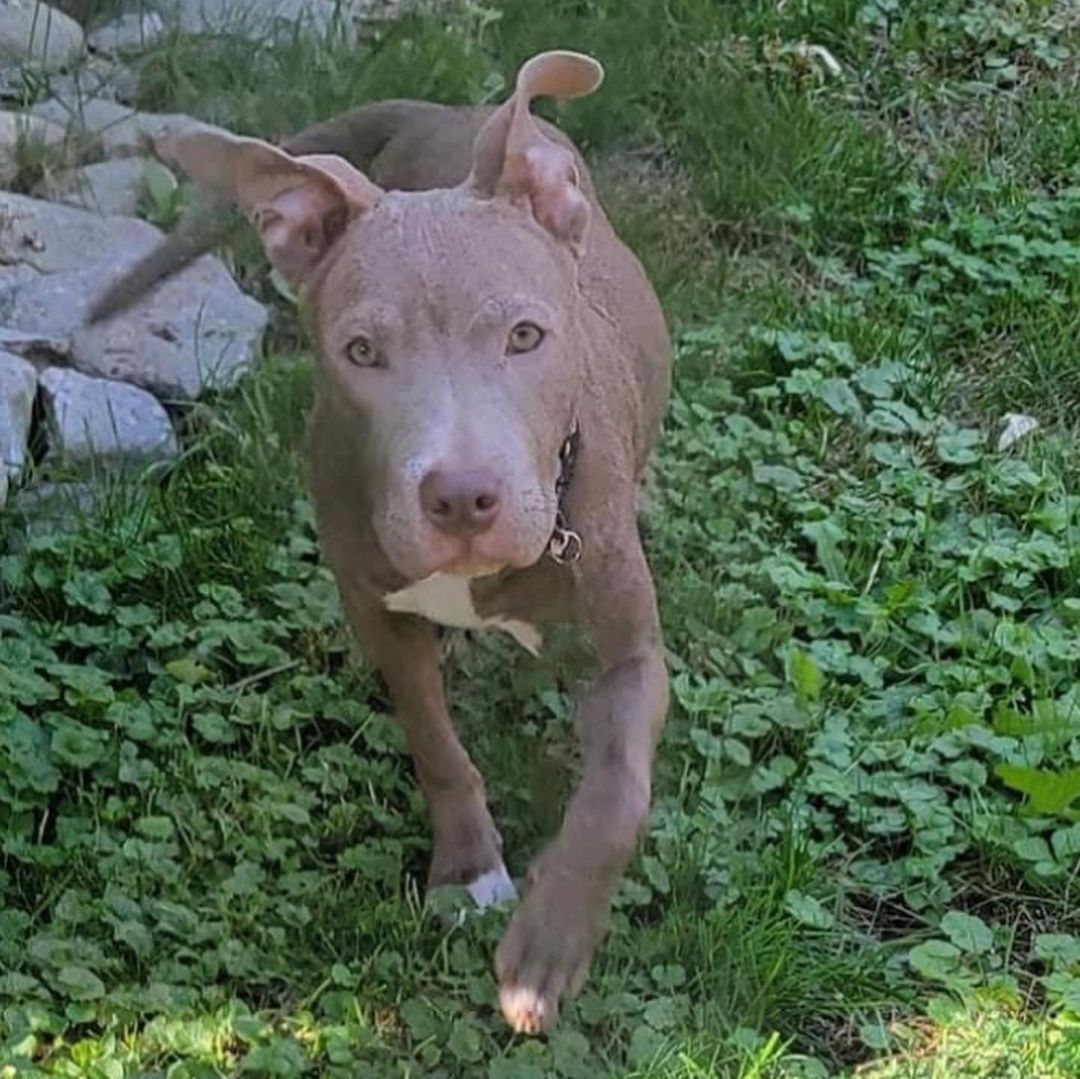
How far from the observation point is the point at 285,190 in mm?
3809

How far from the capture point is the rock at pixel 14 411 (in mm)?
4965

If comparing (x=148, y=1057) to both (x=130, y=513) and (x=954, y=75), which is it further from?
(x=954, y=75)

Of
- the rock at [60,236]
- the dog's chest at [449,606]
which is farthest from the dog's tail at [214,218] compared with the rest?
the dog's chest at [449,606]

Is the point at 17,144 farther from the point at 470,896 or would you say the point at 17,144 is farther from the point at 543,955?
the point at 543,955

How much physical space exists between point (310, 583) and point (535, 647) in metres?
0.85

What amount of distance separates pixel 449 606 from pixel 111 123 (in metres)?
2.47

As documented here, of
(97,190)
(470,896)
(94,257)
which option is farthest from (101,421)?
(470,896)

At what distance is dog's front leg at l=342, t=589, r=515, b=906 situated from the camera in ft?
13.6

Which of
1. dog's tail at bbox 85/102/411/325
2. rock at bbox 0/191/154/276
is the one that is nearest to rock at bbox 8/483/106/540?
dog's tail at bbox 85/102/411/325

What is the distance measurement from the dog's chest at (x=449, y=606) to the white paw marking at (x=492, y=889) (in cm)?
39

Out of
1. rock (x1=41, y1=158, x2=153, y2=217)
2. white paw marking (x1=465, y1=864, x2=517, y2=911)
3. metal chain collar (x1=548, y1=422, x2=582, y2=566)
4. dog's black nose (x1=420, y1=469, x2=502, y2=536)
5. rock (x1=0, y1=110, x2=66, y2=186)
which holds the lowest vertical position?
white paw marking (x1=465, y1=864, x2=517, y2=911)

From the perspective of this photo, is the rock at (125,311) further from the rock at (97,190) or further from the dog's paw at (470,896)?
the dog's paw at (470,896)

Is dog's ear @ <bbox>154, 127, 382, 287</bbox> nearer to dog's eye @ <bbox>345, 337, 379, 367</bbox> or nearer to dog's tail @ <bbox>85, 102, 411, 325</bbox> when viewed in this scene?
dog's eye @ <bbox>345, 337, 379, 367</bbox>

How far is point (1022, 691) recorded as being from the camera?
4.63 metres
